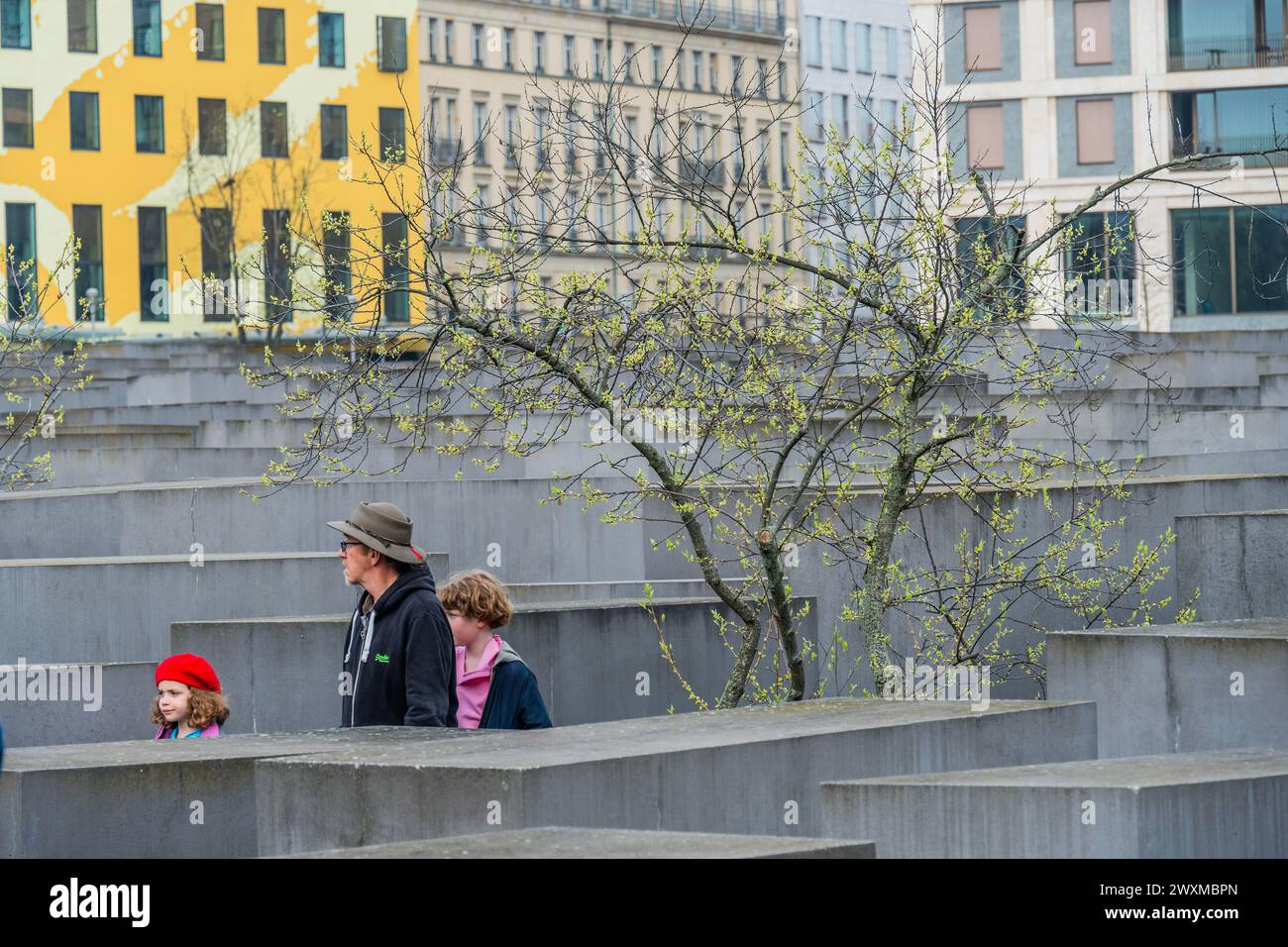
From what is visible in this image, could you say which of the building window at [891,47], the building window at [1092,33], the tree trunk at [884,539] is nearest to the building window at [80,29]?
the building window at [1092,33]

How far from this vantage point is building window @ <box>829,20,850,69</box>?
323 ft

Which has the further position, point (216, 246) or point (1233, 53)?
point (216, 246)

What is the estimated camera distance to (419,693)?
25.1ft

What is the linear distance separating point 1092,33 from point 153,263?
28.0 metres

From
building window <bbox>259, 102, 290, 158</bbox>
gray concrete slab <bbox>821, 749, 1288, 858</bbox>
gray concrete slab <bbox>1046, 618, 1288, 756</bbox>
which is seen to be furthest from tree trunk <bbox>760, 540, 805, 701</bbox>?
building window <bbox>259, 102, 290, 158</bbox>

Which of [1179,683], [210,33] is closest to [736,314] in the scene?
[1179,683]

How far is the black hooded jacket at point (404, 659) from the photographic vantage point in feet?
24.9

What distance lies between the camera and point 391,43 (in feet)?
243

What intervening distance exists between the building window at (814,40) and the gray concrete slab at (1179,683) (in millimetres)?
89146

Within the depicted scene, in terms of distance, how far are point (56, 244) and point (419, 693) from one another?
6112 cm

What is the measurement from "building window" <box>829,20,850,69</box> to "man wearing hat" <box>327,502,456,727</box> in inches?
3648

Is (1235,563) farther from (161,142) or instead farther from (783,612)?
(161,142)

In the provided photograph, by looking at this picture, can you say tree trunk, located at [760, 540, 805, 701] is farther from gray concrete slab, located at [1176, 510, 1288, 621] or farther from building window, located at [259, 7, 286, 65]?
building window, located at [259, 7, 286, 65]

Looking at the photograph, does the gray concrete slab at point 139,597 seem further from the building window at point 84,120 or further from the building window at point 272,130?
the building window at point 272,130
